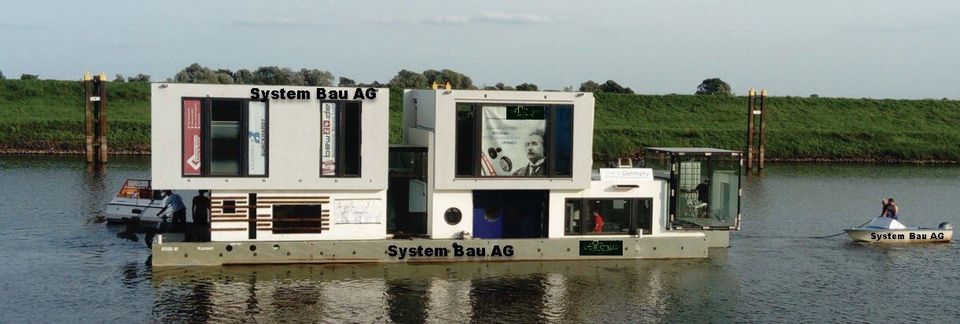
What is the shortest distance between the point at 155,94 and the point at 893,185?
5012cm

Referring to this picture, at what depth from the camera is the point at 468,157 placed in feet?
110

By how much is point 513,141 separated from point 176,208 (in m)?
12.9

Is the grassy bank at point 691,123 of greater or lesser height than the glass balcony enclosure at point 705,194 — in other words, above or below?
above

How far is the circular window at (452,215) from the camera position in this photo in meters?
33.9

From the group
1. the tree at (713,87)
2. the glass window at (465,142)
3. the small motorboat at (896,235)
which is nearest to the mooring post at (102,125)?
the glass window at (465,142)

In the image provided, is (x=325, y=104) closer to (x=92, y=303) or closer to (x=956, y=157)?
(x=92, y=303)

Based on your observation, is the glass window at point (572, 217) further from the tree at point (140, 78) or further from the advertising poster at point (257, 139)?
the tree at point (140, 78)

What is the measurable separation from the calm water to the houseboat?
743 mm

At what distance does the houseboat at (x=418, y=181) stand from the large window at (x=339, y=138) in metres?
0.04

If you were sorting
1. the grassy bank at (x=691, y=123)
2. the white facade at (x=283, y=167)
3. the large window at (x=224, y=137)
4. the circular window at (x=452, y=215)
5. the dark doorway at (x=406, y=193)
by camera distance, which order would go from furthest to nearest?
the grassy bank at (x=691, y=123) → the dark doorway at (x=406, y=193) → the circular window at (x=452, y=215) → the large window at (x=224, y=137) → the white facade at (x=283, y=167)

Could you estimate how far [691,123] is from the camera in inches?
3927

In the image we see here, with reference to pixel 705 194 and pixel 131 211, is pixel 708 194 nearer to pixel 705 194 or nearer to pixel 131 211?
pixel 705 194

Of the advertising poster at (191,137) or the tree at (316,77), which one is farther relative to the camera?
the tree at (316,77)

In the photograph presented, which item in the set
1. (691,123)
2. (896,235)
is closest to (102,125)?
(896,235)
